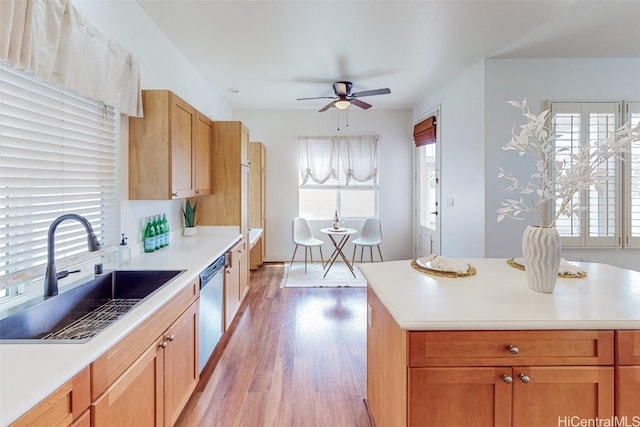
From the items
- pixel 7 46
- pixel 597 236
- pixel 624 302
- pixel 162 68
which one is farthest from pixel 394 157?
pixel 7 46

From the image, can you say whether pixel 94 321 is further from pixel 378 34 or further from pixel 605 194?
pixel 605 194

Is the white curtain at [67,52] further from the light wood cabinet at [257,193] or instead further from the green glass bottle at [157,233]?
the light wood cabinet at [257,193]

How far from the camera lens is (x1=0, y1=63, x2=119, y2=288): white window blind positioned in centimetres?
144

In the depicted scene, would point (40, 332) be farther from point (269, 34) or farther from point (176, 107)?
point (269, 34)

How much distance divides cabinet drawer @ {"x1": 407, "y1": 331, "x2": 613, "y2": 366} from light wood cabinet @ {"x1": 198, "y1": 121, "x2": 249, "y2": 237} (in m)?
2.65

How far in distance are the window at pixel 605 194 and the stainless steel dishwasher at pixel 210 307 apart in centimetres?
352

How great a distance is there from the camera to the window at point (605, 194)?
11.5 ft

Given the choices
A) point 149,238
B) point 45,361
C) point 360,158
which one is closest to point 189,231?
point 149,238

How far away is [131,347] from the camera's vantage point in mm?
1265

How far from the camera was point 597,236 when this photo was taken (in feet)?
11.7

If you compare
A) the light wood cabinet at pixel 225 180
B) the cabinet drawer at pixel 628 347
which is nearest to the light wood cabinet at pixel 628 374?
the cabinet drawer at pixel 628 347

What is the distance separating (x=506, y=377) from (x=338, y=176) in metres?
4.88

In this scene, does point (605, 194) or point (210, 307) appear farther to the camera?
point (605, 194)

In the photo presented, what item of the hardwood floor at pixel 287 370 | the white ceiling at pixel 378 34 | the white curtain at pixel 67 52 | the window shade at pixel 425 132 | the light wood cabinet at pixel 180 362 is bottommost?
the hardwood floor at pixel 287 370
